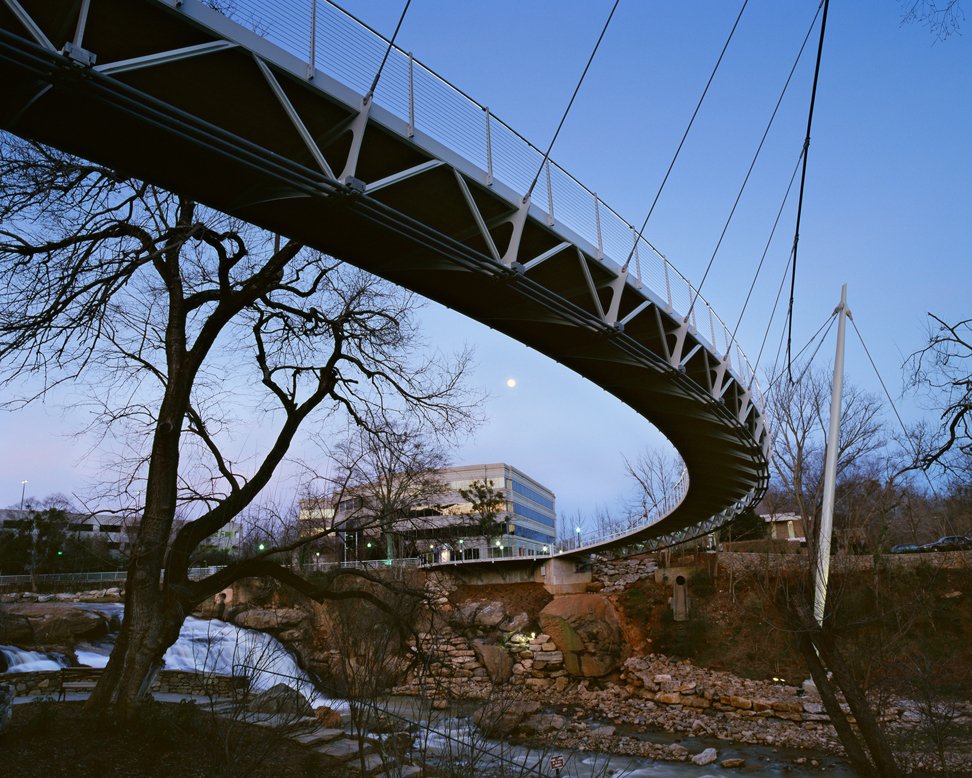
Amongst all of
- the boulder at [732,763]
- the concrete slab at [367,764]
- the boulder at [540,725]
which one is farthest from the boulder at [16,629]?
the boulder at [732,763]

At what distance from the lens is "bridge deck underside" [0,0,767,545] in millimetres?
6457

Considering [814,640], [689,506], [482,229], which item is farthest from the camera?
[689,506]

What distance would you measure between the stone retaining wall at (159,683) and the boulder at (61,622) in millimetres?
6168

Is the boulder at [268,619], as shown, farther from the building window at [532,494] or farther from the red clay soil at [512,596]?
the building window at [532,494]

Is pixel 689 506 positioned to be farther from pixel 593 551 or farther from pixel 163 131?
pixel 163 131

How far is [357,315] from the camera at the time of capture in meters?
12.1

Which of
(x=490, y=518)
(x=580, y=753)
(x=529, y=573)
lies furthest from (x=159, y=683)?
(x=490, y=518)

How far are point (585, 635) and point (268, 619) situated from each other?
50.5ft

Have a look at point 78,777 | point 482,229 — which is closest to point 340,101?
point 482,229

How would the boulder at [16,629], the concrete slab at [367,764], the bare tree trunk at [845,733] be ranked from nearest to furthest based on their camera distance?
the concrete slab at [367,764], the bare tree trunk at [845,733], the boulder at [16,629]

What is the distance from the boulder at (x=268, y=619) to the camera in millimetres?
30453

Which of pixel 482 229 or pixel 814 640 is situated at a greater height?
pixel 482 229

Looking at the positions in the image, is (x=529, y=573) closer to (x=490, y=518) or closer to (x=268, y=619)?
(x=490, y=518)

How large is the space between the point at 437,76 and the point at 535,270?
4.20 metres
